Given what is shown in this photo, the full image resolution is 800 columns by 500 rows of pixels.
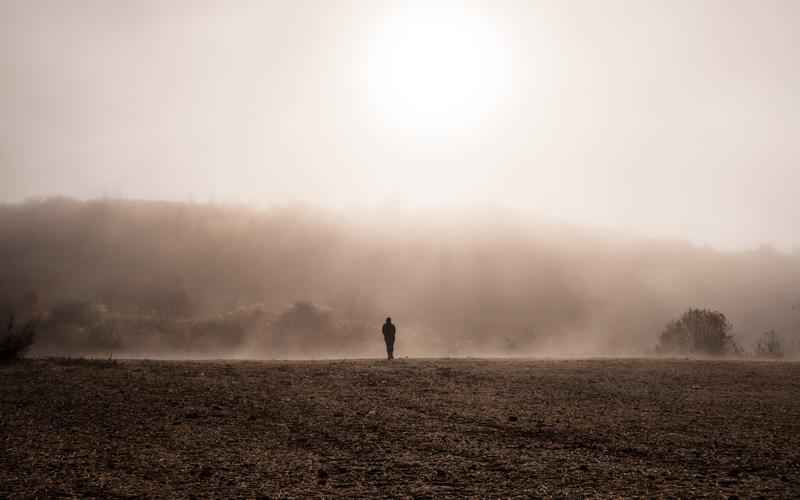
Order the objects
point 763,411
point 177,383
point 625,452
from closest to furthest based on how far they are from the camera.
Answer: point 625,452, point 763,411, point 177,383

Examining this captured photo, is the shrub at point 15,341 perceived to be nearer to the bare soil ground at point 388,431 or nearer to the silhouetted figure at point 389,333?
the bare soil ground at point 388,431

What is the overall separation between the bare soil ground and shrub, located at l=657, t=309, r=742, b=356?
2338cm

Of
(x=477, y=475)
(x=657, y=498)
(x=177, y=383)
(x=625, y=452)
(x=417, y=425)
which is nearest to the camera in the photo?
(x=657, y=498)

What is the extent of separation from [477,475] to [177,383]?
1391cm

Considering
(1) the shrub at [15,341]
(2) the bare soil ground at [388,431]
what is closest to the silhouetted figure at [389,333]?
(2) the bare soil ground at [388,431]

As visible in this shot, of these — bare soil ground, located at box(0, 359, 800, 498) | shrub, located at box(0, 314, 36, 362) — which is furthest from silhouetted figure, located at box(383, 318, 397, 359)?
shrub, located at box(0, 314, 36, 362)

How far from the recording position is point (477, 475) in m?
12.4

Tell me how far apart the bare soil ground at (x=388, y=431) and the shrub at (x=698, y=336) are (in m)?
23.4

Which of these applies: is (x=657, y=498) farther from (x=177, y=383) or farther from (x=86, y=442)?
(x=177, y=383)

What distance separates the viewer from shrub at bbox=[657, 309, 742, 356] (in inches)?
1869

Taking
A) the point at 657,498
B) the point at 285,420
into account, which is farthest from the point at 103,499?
the point at 657,498

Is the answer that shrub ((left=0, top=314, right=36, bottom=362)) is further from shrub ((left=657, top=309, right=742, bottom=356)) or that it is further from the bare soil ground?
shrub ((left=657, top=309, right=742, bottom=356))

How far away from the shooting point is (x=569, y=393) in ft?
71.9

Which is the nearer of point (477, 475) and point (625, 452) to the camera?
point (477, 475)
